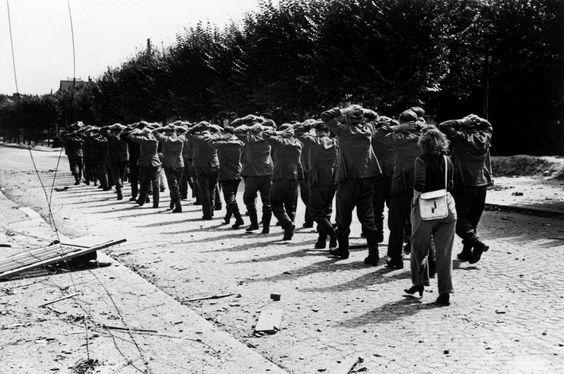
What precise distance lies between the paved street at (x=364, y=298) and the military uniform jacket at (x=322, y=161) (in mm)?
1085

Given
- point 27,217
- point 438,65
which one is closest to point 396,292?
point 27,217

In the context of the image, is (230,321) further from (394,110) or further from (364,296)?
(394,110)

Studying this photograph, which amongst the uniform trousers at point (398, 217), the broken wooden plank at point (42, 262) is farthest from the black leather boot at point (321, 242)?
the broken wooden plank at point (42, 262)

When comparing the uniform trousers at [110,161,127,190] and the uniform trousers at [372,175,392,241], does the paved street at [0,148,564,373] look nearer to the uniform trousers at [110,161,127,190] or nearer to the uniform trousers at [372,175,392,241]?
the uniform trousers at [372,175,392,241]

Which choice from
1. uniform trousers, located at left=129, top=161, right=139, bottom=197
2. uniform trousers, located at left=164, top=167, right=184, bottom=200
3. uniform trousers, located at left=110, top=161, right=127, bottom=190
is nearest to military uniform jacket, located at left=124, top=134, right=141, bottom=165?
uniform trousers, located at left=129, top=161, right=139, bottom=197

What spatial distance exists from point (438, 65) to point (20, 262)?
550 inches

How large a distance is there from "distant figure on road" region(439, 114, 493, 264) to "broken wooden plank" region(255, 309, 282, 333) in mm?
3411

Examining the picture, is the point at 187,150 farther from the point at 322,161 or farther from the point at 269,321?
the point at 269,321

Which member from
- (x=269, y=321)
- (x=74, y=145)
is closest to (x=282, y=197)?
(x=269, y=321)

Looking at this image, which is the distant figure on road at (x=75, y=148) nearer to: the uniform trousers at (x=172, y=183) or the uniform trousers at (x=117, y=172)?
the uniform trousers at (x=117, y=172)

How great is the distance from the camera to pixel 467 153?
27.4 feet

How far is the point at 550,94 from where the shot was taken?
20375mm

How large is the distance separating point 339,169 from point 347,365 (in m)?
3.87

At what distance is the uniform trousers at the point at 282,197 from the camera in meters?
9.91
